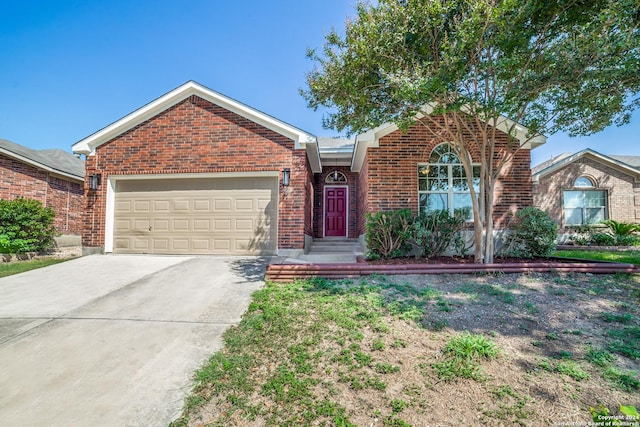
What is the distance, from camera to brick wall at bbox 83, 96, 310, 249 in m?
8.53

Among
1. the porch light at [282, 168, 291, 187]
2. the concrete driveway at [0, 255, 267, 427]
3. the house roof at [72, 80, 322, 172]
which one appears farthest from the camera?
the house roof at [72, 80, 322, 172]

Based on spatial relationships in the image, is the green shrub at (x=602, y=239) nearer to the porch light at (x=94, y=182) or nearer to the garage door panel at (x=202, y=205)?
the garage door panel at (x=202, y=205)

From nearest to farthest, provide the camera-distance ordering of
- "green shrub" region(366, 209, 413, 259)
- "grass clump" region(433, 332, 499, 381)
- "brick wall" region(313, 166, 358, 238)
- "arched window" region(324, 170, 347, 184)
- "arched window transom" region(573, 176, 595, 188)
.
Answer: "grass clump" region(433, 332, 499, 381) → "green shrub" region(366, 209, 413, 259) → "brick wall" region(313, 166, 358, 238) → "arched window" region(324, 170, 347, 184) → "arched window transom" region(573, 176, 595, 188)

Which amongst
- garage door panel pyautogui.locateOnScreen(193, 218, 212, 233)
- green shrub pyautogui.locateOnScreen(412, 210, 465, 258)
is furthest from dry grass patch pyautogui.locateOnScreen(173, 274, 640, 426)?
garage door panel pyautogui.locateOnScreen(193, 218, 212, 233)

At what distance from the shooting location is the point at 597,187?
14297 mm

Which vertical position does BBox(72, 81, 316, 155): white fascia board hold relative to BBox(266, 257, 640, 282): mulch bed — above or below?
above

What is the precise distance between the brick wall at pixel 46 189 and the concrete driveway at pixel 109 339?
748 cm

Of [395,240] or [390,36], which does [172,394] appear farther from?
[390,36]

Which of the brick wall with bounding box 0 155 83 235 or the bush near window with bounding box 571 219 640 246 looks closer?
the brick wall with bounding box 0 155 83 235

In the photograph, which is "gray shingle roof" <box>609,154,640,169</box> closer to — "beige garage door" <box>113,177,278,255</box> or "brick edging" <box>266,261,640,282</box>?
"brick edging" <box>266,261,640,282</box>

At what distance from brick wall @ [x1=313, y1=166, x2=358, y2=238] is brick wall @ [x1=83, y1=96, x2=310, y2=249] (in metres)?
2.94

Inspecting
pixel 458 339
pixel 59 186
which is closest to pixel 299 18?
pixel 458 339

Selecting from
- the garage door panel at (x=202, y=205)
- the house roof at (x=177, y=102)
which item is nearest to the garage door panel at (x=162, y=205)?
the garage door panel at (x=202, y=205)

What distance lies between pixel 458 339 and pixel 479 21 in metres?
5.02
